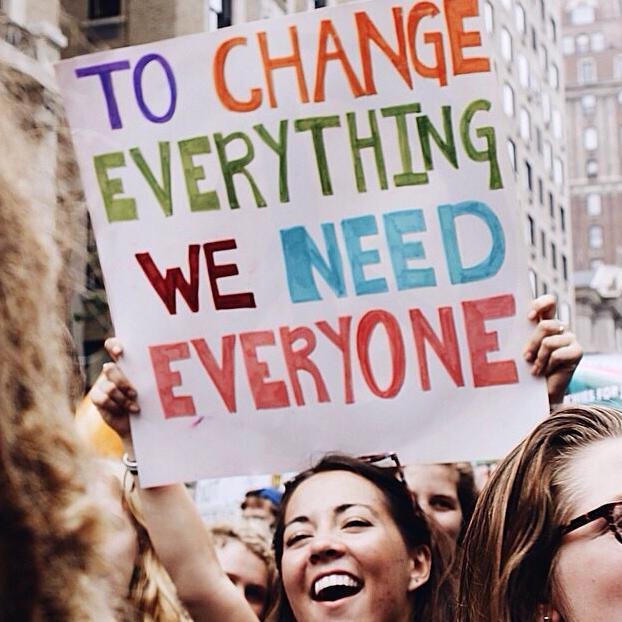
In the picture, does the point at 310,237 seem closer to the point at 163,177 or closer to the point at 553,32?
the point at 163,177

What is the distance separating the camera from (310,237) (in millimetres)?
1883

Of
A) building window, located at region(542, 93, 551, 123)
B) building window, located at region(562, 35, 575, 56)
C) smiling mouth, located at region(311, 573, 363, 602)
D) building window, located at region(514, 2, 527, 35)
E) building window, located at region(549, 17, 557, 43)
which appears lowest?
smiling mouth, located at region(311, 573, 363, 602)

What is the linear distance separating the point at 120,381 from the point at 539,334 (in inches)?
25.6

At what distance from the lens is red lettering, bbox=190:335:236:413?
1.91 m

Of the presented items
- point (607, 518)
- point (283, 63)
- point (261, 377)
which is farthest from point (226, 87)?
point (607, 518)

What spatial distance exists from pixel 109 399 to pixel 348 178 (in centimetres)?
51

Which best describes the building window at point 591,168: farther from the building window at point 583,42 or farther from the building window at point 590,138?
the building window at point 583,42

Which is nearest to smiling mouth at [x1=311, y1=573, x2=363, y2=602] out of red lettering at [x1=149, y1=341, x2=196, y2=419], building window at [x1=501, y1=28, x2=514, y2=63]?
red lettering at [x1=149, y1=341, x2=196, y2=419]

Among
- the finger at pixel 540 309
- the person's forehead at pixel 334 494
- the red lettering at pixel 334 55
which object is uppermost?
the red lettering at pixel 334 55

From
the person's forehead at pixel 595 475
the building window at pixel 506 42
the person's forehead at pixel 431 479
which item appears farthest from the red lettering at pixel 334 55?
the building window at pixel 506 42

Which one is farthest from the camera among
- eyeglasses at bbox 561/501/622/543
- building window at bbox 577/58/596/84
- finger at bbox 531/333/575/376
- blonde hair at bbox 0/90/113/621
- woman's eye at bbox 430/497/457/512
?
building window at bbox 577/58/596/84

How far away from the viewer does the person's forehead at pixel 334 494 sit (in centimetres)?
190

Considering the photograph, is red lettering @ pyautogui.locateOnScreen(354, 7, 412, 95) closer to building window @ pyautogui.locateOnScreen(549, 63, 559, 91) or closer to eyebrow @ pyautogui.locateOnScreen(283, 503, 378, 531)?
eyebrow @ pyautogui.locateOnScreen(283, 503, 378, 531)

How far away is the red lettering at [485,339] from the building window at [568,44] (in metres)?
1.51
